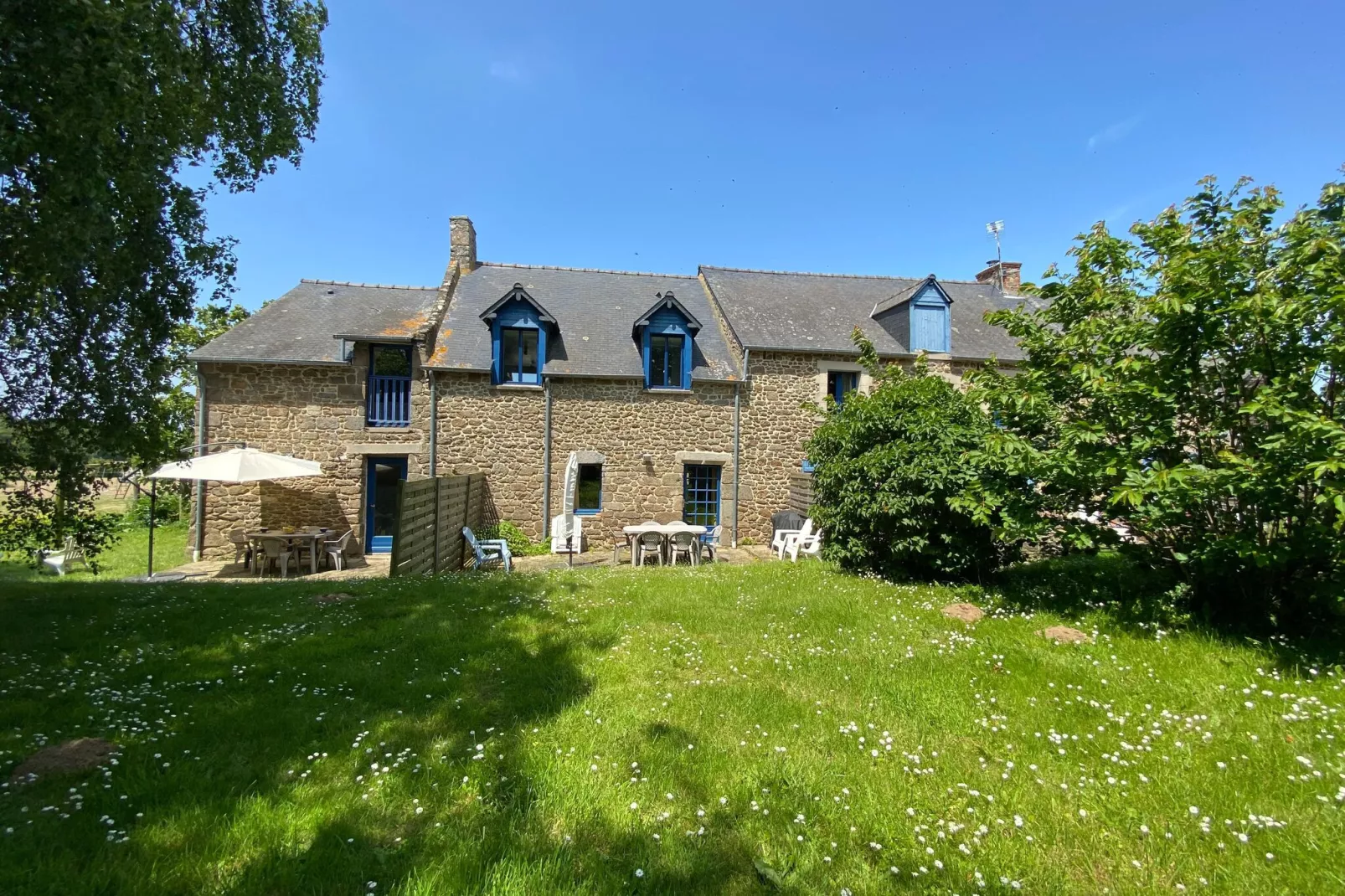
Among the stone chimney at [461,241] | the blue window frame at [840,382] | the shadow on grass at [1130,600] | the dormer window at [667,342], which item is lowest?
the shadow on grass at [1130,600]

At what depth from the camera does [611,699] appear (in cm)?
404

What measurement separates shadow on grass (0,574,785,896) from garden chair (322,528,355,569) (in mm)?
5485

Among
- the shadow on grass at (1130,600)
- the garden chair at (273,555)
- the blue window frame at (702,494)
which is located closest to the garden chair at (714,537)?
the blue window frame at (702,494)

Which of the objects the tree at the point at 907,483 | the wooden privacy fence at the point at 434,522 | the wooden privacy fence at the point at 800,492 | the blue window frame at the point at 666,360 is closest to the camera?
the tree at the point at 907,483

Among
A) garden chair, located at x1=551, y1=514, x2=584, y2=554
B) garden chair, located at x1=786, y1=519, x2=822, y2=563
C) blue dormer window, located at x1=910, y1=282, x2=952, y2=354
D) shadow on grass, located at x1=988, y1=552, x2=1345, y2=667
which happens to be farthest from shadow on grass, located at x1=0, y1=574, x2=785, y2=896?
blue dormer window, located at x1=910, y1=282, x2=952, y2=354

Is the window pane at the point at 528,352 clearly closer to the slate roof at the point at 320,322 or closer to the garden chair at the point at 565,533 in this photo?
the slate roof at the point at 320,322

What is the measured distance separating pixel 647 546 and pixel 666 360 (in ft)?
16.5

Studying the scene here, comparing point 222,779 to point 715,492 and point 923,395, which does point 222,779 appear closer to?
point 923,395

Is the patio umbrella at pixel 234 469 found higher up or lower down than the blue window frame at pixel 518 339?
lower down

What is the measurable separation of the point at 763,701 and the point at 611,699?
107 cm

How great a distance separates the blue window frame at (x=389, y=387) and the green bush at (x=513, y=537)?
308cm

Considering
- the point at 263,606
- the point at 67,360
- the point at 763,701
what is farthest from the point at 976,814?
the point at 67,360

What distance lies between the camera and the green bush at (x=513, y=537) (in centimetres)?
1304

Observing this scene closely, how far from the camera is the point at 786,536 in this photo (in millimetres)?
12672
